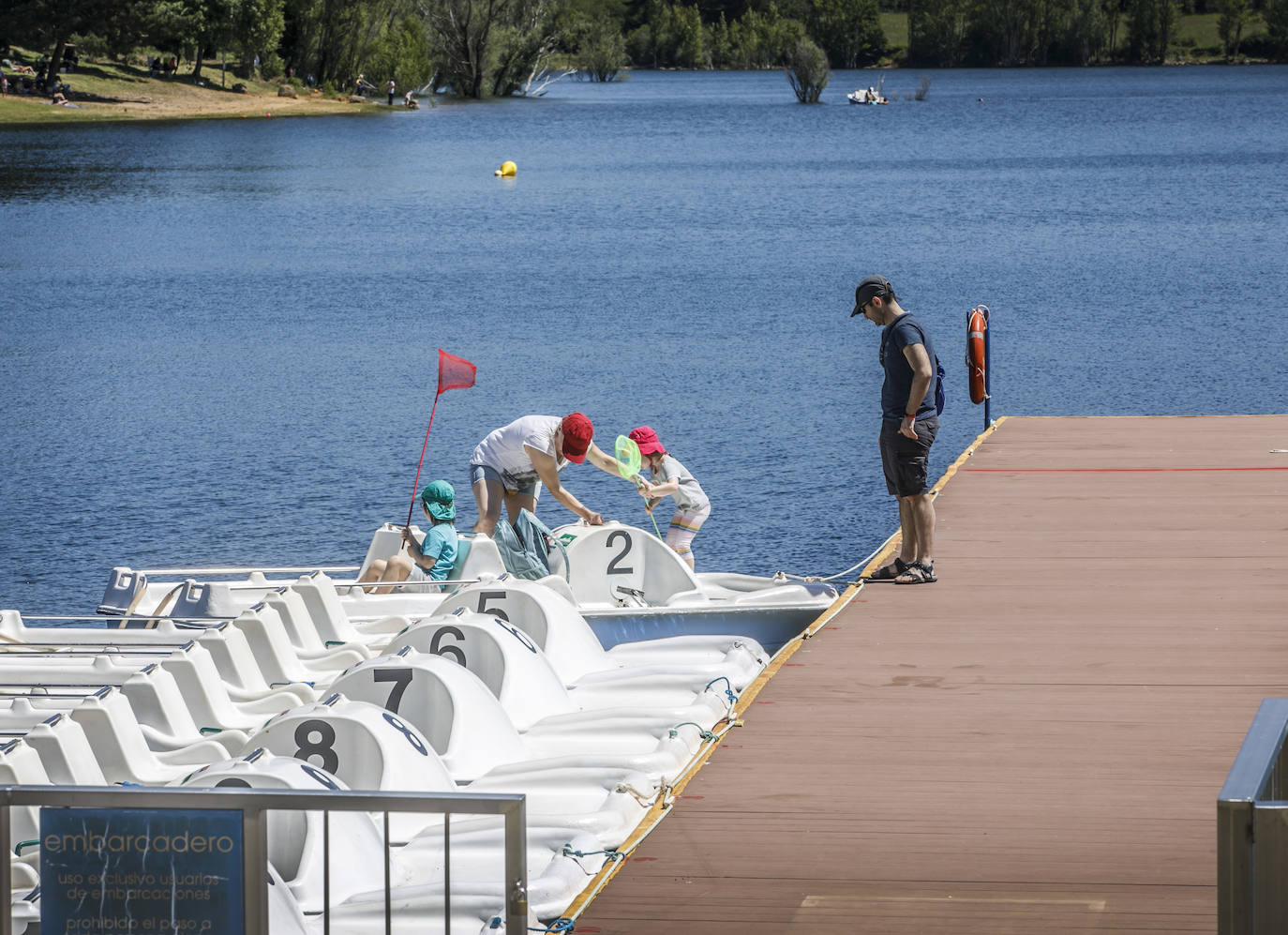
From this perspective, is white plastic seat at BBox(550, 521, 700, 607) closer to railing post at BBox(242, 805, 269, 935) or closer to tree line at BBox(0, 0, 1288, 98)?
railing post at BBox(242, 805, 269, 935)

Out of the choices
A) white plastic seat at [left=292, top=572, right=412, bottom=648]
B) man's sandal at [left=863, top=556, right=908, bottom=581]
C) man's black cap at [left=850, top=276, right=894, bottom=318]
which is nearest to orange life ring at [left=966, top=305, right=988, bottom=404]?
man's sandal at [left=863, top=556, right=908, bottom=581]

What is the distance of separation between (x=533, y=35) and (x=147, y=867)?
11686cm

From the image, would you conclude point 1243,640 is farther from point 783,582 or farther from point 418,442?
point 418,442

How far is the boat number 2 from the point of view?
1170 cm

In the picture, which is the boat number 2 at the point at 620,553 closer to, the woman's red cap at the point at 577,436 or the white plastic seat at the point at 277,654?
the woman's red cap at the point at 577,436

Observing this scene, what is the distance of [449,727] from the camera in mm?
7812

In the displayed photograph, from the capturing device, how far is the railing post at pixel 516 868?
4051mm

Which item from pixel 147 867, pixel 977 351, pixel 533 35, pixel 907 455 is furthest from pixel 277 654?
pixel 533 35

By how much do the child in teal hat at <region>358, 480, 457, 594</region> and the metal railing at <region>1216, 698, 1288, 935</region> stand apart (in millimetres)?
7787

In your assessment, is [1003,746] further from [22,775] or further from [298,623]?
[298,623]

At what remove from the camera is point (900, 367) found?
9531 millimetres

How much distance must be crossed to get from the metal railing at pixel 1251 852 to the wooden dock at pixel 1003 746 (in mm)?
→ 1853

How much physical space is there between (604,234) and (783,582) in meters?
34.7

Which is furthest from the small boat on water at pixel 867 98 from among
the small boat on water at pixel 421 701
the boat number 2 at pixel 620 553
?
the boat number 2 at pixel 620 553
